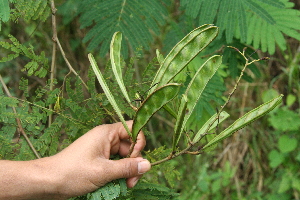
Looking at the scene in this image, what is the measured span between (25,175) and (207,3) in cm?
110

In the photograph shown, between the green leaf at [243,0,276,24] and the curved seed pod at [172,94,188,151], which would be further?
the green leaf at [243,0,276,24]

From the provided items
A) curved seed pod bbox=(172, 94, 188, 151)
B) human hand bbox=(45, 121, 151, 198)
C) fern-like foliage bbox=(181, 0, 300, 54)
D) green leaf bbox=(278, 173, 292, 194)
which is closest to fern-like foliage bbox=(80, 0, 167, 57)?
fern-like foliage bbox=(181, 0, 300, 54)

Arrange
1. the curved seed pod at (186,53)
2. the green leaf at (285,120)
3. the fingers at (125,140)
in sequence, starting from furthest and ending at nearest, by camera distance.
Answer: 1. the green leaf at (285,120)
2. the fingers at (125,140)
3. the curved seed pod at (186,53)

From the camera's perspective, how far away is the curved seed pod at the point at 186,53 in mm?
938

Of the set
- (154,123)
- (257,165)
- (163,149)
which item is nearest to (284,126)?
(257,165)

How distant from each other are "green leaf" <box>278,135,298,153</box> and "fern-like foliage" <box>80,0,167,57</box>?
6.17ft

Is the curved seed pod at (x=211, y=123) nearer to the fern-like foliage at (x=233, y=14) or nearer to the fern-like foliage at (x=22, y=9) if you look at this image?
the fern-like foliage at (x=233, y=14)

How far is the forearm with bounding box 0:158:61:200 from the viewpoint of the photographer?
3.64ft

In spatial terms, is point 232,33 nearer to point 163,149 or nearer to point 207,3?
point 207,3

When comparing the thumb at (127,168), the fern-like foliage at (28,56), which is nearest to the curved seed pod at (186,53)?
the thumb at (127,168)

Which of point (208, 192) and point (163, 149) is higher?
point (163, 149)

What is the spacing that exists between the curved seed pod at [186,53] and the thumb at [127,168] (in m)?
0.32

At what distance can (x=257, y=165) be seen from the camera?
3395 mm

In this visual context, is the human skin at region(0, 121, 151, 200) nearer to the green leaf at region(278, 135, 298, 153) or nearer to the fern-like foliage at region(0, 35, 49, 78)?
the fern-like foliage at region(0, 35, 49, 78)
